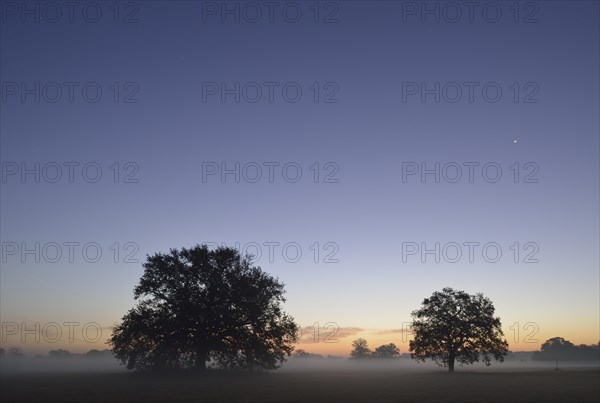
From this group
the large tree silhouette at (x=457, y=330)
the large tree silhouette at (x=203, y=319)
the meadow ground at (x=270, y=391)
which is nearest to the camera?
the meadow ground at (x=270, y=391)

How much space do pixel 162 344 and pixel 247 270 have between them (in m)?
14.3

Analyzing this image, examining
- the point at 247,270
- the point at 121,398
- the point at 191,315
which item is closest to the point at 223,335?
the point at 191,315

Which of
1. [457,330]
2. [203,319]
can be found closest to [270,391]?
[203,319]

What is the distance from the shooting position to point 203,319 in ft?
200

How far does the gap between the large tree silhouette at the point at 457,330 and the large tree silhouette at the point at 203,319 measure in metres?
28.4

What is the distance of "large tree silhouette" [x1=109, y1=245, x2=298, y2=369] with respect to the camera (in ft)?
196

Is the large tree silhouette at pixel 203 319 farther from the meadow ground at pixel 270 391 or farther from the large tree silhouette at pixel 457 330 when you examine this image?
the large tree silhouette at pixel 457 330

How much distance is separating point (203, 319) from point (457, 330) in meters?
43.4

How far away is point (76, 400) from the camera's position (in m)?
26.0

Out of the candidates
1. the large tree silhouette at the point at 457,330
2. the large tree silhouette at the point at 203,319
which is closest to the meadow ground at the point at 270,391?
the large tree silhouette at the point at 203,319

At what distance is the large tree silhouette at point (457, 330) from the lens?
78.9 meters

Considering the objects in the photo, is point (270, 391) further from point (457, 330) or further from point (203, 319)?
point (457, 330)

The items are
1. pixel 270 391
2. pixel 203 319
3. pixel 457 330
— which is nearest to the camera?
pixel 270 391

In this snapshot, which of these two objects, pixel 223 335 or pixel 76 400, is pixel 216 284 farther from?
pixel 76 400
